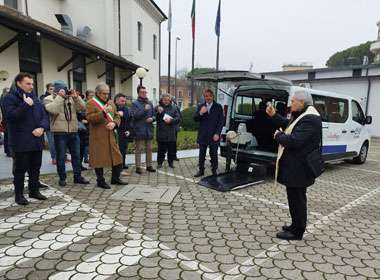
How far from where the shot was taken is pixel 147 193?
5.65 meters

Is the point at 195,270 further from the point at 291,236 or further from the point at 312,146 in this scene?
the point at 312,146

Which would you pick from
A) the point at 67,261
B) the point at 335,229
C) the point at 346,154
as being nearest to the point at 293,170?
the point at 335,229

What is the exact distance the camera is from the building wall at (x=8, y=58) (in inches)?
383

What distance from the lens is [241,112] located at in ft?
25.9

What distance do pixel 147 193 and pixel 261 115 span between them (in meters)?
3.22

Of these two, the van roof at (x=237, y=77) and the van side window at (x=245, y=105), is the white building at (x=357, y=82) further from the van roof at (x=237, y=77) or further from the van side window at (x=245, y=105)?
the van roof at (x=237, y=77)

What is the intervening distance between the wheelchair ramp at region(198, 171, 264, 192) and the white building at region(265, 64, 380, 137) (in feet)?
45.5

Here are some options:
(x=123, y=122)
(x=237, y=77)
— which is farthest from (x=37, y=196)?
(x=237, y=77)

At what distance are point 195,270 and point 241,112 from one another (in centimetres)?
530

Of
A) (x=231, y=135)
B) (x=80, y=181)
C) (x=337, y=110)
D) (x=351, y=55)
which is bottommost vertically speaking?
(x=80, y=181)

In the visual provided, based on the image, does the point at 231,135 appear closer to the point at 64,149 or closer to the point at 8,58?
the point at 64,149

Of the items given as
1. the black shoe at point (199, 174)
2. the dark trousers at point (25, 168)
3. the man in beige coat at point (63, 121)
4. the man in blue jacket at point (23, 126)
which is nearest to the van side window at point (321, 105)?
the black shoe at point (199, 174)

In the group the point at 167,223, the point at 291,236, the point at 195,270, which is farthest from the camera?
the point at 167,223

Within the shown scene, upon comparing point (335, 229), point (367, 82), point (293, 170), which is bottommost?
point (335, 229)
